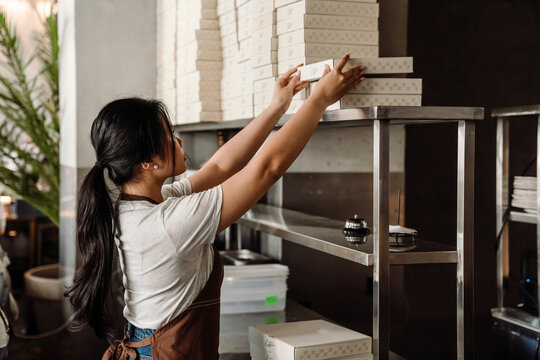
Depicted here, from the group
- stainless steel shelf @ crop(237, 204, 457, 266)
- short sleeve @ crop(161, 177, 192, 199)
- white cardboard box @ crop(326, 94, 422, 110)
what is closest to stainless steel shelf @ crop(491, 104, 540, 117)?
stainless steel shelf @ crop(237, 204, 457, 266)

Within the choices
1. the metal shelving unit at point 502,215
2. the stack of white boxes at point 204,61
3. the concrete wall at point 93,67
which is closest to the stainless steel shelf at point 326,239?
the stack of white boxes at point 204,61

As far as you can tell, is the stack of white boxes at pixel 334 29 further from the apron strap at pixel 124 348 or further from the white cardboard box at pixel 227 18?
the apron strap at pixel 124 348

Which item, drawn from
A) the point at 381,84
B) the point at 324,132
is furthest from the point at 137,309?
the point at 324,132

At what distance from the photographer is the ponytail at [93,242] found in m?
1.70

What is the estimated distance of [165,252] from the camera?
5.29ft

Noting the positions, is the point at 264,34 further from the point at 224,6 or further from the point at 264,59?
the point at 224,6

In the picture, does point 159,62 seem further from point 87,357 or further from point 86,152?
point 87,357

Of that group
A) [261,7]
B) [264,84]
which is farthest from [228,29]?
[264,84]

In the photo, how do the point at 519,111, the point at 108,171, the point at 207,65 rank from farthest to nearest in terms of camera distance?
1. the point at 207,65
2. the point at 519,111
3. the point at 108,171

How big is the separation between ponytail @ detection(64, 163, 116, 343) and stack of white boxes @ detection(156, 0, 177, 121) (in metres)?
1.86

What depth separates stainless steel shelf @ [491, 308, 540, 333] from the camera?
9.65 ft

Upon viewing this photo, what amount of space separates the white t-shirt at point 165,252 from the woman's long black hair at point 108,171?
5cm

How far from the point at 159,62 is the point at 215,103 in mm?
902

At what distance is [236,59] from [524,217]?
1.56 metres
